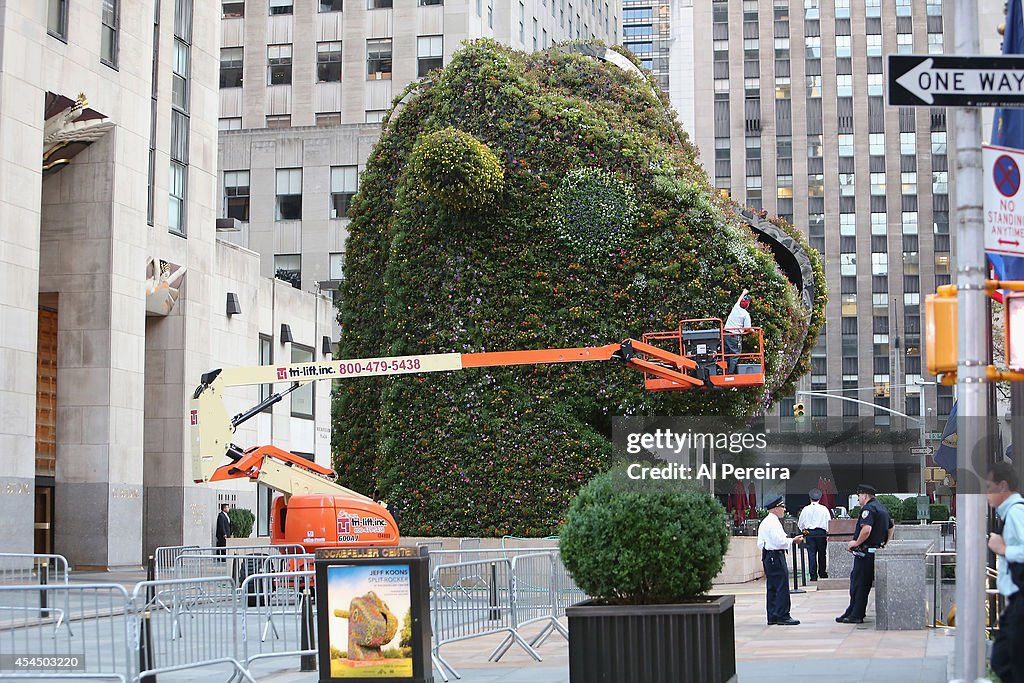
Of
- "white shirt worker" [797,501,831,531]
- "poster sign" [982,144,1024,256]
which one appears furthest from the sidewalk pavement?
"white shirt worker" [797,501,831,531]

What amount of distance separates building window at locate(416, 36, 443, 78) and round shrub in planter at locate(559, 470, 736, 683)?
189 ft

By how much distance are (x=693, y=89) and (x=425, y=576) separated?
336 feet

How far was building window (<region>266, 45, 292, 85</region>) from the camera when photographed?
67875 mm

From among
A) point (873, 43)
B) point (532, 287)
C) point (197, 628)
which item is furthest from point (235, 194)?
point (873, 43)

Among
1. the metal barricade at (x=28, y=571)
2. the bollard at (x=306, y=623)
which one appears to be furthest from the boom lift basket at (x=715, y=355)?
the bollard at (x=306, y=623)

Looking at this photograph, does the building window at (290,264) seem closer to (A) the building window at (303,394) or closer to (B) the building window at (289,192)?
(B) the building window at (289,192)

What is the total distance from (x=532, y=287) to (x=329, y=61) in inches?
1717

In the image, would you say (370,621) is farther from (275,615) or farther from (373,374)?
(373,374)

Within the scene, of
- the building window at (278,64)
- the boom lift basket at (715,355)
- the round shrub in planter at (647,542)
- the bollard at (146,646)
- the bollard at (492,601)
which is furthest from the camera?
the building window at (278,64)

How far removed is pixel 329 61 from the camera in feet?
221

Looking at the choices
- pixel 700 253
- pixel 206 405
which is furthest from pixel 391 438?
pixel 700 253

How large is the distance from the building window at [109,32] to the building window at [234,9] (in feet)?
100

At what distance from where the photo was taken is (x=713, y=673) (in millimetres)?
9508

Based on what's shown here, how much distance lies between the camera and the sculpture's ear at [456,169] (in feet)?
84.6
